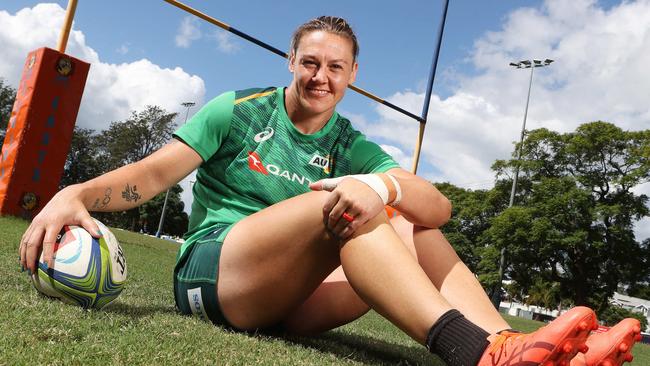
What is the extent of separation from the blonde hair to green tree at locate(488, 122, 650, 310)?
2290cm

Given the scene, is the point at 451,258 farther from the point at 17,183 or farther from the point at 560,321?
the point at 17,183

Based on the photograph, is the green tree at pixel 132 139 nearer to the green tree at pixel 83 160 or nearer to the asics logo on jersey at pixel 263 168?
the green tree at pixel 83 160

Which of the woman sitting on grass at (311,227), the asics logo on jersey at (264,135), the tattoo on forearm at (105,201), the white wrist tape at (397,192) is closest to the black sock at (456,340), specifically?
the woman sitting on grass at (311,227)

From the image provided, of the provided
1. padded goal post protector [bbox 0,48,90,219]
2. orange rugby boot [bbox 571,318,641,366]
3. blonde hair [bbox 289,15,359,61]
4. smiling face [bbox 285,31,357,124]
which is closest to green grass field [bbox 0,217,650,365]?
orange rugby boot [bbox 571,318,641,366]

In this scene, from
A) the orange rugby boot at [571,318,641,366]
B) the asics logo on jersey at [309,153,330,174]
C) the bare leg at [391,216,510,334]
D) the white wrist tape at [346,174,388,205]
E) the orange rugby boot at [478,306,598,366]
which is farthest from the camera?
the asics logo on jersey at [309,153,330,174]

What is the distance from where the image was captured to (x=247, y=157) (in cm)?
215

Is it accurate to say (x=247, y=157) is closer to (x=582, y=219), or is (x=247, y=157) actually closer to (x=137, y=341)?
(x=137, y=341)

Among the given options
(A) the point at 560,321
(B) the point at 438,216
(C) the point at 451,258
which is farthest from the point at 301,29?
(A) the point at 560,321

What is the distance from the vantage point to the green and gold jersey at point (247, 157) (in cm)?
211

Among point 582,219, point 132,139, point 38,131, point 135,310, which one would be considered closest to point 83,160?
point 132,139

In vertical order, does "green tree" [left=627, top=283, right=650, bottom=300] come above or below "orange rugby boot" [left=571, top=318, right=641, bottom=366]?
above

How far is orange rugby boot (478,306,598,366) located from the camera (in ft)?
4.14

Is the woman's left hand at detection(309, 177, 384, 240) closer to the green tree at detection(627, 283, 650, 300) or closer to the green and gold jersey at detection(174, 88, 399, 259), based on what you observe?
the green and gold jersey at detection(174, 88, 399, 259)

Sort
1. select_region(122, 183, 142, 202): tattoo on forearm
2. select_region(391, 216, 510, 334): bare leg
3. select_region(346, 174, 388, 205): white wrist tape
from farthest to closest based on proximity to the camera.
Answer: select_region(122, 183, 142, 202): tattoo on forearm, select_region(391, 216, 510, 334): bare leg, select_region(346, 174, 388, 205): white wrist tape
